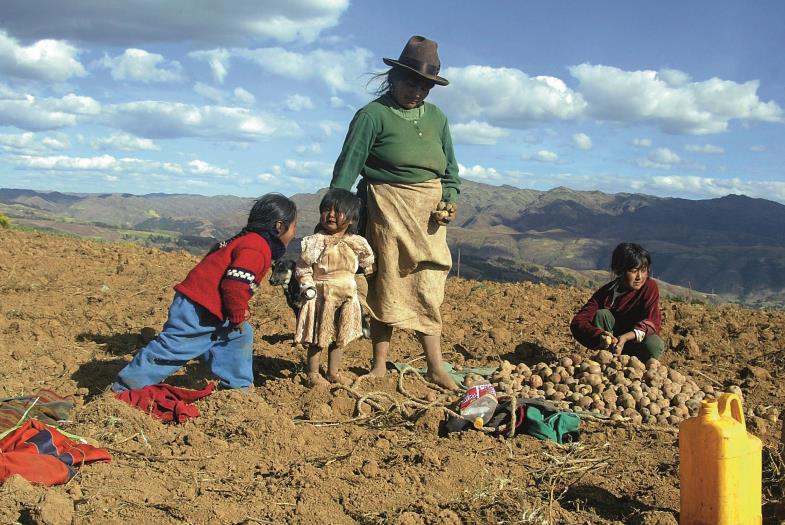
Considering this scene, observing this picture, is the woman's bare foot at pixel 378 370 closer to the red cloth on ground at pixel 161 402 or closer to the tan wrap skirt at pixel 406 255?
the tan wrap skirt at pixel 406 255

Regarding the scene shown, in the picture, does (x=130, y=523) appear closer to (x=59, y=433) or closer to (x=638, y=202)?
(x=59, y=433)

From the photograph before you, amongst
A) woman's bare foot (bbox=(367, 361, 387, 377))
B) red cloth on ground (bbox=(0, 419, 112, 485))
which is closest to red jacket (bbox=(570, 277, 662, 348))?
woman's bare foot (bbox=(367, 361, 387, 377))

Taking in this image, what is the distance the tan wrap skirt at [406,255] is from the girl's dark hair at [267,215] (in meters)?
0.68

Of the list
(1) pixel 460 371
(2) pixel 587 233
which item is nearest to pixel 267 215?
(1) pixel 460 371

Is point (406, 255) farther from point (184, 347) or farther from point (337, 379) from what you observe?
point (184, 347)

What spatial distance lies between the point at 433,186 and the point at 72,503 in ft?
8.92

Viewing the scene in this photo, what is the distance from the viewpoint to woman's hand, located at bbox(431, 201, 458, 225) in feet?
14.4

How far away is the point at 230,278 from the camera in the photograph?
369cm

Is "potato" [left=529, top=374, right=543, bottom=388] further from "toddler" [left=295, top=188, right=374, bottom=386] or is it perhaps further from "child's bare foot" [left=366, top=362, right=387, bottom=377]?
"toddler" [left=295, top=188, right=374, bottom=386]

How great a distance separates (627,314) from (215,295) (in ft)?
9.35

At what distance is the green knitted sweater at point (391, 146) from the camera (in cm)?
416

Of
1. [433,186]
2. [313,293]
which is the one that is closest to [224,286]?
[313,293]

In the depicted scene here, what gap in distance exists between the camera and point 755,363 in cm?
561

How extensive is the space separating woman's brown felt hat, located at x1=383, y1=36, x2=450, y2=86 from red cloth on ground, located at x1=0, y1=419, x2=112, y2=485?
8.25 ft
